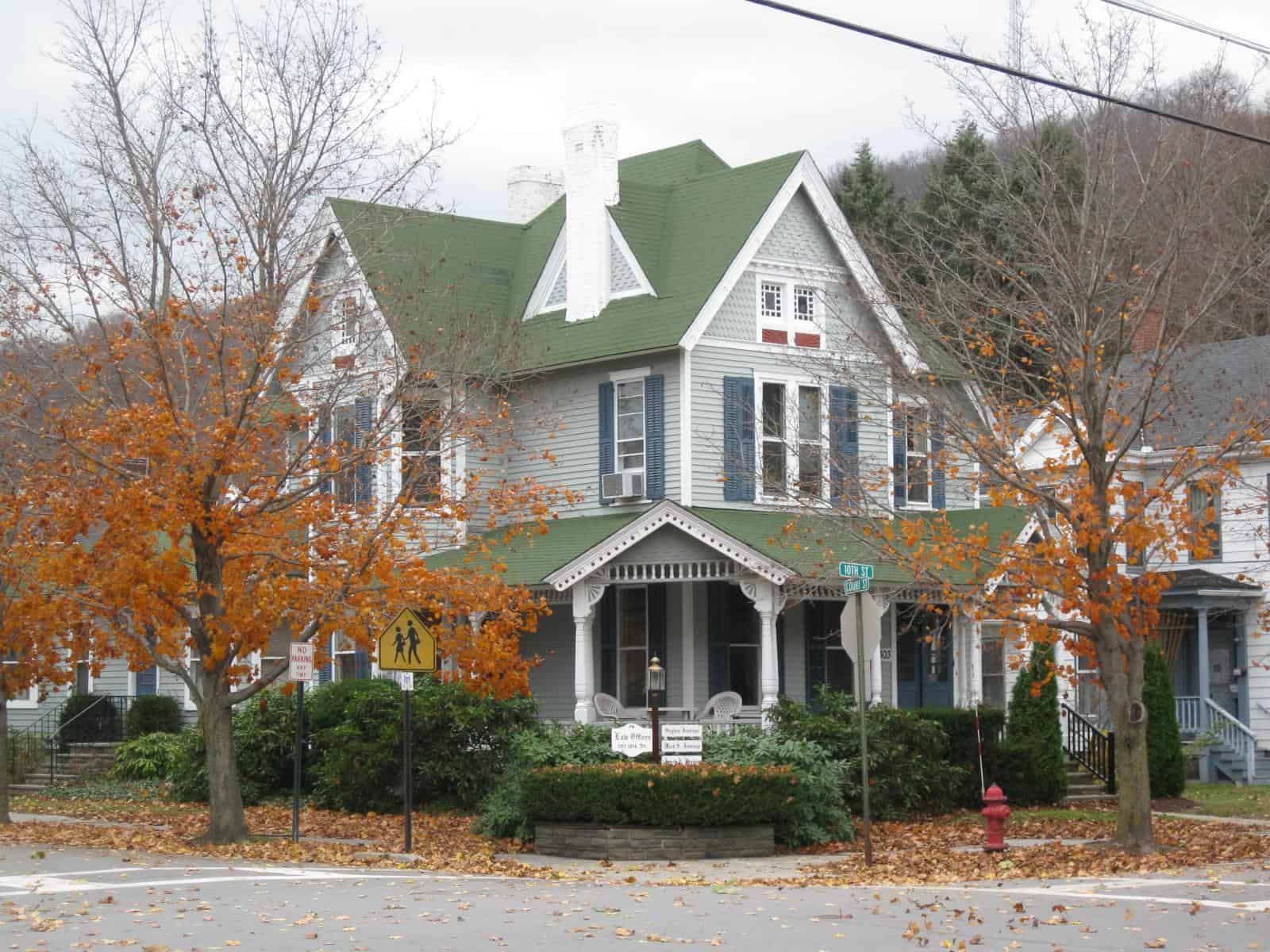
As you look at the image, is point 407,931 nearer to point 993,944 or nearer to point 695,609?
point 993,944

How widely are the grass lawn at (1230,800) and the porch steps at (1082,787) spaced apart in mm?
1488

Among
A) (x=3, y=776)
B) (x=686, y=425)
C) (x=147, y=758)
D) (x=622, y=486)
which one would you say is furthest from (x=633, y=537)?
(x=147, y=758)

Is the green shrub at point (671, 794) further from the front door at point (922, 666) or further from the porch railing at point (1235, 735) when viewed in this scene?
the porch railing at point (1235, 735)

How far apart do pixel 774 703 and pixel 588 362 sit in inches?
262

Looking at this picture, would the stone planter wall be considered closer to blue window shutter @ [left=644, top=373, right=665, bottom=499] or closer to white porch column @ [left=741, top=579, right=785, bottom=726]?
white porch column @ [left=741, top=579, right=785, bottom=726]

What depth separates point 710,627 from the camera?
91.2 ft

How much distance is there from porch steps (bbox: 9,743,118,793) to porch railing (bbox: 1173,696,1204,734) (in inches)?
831

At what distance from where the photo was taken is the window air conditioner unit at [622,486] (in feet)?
90.5

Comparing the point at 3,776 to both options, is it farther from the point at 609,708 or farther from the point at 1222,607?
the point at 1222,607

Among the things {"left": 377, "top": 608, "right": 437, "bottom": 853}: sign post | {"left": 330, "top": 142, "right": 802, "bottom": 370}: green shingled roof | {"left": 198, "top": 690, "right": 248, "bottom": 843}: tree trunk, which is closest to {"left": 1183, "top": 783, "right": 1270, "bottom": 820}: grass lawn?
{"left": 330, "top": 142, "right": 802, "bottom": 370}: green shingled roof

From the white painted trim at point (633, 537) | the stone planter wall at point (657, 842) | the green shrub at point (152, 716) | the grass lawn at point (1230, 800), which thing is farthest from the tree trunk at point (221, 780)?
the grass lawn at point (1230, 800)

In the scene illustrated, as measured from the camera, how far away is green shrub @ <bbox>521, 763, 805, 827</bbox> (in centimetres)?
1997

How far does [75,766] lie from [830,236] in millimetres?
18251

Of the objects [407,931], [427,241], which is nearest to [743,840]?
[407,931]
